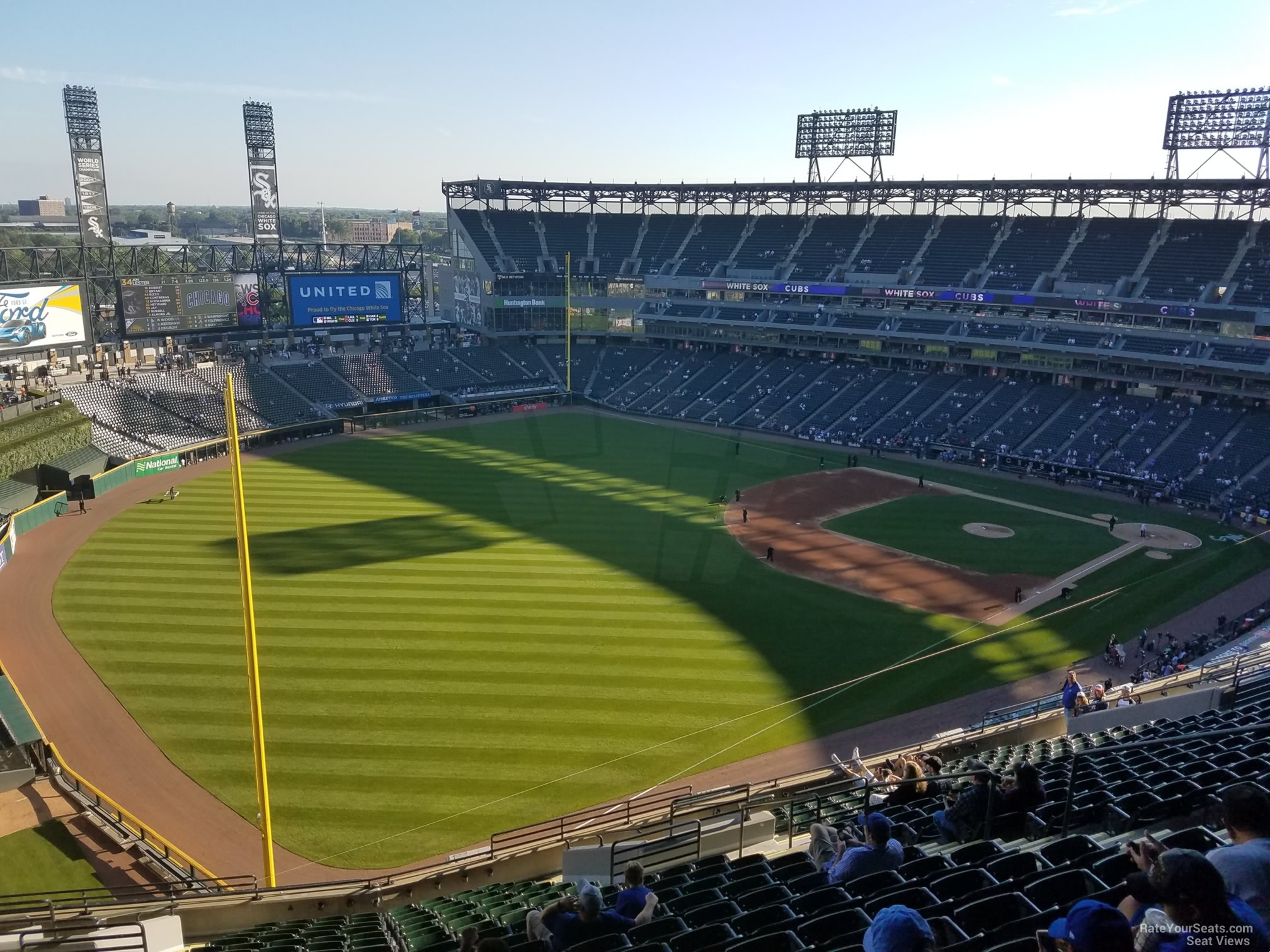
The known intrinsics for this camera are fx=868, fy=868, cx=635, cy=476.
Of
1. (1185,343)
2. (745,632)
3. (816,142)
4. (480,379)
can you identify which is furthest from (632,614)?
(816,142)

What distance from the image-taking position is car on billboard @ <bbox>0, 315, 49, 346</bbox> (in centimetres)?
4953

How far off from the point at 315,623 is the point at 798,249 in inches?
2343

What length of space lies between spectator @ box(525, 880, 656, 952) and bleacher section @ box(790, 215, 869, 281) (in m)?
70.1

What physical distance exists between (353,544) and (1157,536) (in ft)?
122

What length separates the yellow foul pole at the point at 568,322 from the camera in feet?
247

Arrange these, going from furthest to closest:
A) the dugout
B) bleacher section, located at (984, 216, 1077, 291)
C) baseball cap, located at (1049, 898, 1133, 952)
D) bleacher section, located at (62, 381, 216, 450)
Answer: bleacher section, located at (984, 216, 1077, 291) → bleacher section, located at (62, 381, 216, 450) → the dugout → baseball cap, located at (1049, 898, 1133, 952)

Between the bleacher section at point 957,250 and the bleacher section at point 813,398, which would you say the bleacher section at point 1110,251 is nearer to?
the bleacher section at point 957,250

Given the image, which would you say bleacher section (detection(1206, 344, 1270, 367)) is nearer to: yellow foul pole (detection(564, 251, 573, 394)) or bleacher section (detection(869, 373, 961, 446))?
bleacher section (detection(869, 373, 961, 446))

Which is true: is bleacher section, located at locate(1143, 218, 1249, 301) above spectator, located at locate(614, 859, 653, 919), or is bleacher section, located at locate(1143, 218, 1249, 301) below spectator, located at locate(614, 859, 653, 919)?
above

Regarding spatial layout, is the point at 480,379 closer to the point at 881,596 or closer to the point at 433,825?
the point at 881,596

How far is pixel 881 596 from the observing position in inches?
1332

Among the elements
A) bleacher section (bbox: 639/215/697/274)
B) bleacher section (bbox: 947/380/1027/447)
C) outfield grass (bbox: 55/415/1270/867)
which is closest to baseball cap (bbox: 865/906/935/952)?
outfield grass (bbox: 55/415/1270/867)

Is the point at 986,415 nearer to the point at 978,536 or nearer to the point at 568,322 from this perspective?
the point at 978,536

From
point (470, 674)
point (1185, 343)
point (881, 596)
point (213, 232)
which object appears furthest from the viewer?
point (213, 232)
